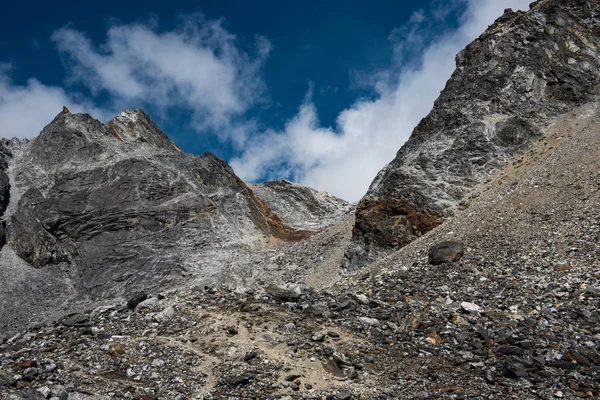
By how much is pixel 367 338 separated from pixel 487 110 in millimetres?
24677

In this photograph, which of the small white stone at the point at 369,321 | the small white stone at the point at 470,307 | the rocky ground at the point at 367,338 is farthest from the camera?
the small white stone at the point at 470,307

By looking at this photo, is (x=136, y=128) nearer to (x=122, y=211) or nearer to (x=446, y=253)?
(x=122, y=211)

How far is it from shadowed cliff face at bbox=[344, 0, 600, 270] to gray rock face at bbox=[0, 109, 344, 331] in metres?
12.6

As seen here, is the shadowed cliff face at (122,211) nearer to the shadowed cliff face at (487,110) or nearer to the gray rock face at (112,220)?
the gray rock face at (112,220)

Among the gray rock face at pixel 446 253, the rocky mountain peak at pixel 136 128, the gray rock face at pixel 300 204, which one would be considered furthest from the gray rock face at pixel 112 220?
the gray rock face at pixel 446 253

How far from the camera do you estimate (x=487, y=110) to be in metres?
32.3

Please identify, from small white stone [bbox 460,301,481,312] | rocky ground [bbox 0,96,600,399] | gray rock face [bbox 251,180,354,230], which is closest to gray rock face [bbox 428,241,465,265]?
rocky ground [bbox 0,96,600,399]

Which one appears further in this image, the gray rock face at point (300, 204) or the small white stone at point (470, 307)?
the gray rock face at point (300, 204)

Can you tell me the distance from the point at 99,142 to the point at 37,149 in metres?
7.84

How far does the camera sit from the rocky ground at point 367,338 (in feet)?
32.4

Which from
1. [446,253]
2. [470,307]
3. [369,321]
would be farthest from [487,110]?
[369,321]

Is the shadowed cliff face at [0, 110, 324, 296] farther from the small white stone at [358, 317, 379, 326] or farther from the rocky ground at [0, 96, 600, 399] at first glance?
the small white stone at [358, 317, 379, 326]

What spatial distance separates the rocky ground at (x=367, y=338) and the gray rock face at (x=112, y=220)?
2225cm

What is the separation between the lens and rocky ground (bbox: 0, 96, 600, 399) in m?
9.88
